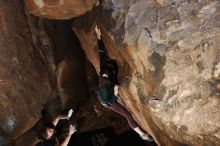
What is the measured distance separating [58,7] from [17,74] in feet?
3.59

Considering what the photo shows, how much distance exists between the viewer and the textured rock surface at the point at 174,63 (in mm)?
3020

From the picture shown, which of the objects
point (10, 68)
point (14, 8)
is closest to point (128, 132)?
point (10, 68)

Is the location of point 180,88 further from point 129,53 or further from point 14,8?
point 14,8

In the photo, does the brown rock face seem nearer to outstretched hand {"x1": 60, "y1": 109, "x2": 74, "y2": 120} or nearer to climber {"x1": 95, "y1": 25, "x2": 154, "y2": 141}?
climber {"x1": 95, "y1": 25, "x2": 154, "y2": 141}

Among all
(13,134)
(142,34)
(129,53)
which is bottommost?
(13,134)

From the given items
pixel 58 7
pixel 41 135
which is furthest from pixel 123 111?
pixel 58 7

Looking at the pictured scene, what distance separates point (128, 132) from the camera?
5.74 metres

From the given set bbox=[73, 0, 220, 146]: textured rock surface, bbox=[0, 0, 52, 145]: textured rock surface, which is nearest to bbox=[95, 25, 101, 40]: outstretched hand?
bbox=[73, 0, 220, 146]: textured rock surface

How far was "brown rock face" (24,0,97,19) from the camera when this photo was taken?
4.16 metres

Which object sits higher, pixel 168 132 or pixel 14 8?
pixel 14 8

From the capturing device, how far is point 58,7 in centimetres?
420

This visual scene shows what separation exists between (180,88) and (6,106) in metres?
2.35

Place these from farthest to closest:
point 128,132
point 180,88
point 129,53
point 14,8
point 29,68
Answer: point 128,132 < point 29,68 < point 14,8 < point 129,53 < point 180,88

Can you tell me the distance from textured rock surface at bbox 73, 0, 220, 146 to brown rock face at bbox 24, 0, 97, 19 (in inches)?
19.2
